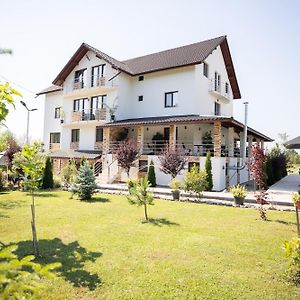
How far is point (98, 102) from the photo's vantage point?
95.6ft

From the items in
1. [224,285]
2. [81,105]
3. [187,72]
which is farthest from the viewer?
[81,105]

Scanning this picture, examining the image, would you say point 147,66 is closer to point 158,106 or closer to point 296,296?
point 158,106

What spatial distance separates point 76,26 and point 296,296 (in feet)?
49.5

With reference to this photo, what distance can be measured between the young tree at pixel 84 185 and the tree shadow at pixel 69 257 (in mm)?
7262

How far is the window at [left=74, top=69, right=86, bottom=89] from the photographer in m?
30.0

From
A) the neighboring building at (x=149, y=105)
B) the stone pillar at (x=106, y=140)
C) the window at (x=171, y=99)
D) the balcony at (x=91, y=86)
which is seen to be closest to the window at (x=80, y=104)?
the neighboring building at (x=149, y=105)

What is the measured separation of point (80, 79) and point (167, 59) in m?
10.5

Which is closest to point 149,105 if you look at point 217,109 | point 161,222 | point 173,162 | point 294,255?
point 217,109

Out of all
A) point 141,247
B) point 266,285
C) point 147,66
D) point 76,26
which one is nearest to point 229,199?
point 141,247

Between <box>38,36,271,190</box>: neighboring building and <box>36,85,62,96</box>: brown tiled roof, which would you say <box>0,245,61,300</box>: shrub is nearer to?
<box>38,36,271,190</box>: neighboring building

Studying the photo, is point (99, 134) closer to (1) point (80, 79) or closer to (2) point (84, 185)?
(1) point (80, 79)

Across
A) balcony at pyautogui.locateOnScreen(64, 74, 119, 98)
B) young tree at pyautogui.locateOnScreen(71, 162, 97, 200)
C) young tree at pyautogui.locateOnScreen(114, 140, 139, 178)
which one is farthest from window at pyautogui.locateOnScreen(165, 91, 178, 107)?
young tree at pyautogui.locateOnScreen(71, 162, 97, 200)

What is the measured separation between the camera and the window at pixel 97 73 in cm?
2853

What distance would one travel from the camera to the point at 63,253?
6609 mm
